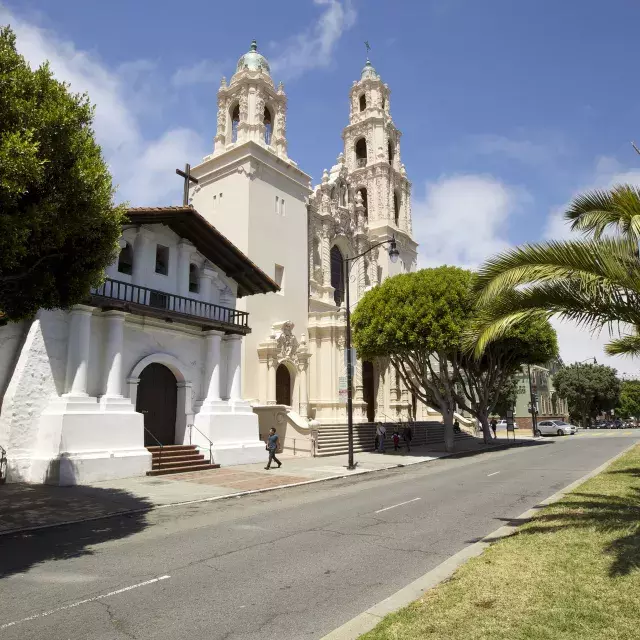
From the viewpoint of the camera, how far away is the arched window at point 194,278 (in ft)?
71.8

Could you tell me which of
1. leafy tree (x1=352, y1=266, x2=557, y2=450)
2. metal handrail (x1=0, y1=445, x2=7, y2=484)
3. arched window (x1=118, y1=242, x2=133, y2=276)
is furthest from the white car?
metal handrail (x1=0, y1=445, x2=7, y2=484)

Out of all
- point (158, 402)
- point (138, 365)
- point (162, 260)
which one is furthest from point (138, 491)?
point (162, 260)

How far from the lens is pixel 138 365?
1859cm

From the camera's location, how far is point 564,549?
6.90 meters

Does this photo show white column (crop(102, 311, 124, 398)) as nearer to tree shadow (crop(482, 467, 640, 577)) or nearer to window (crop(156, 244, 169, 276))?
window (crop(156, 244, 169, 276))

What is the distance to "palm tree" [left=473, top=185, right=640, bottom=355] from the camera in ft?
26.4

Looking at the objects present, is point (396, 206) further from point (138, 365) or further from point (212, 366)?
point (138, 365)

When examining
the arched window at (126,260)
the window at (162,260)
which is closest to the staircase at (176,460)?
the arched window at (126,260)

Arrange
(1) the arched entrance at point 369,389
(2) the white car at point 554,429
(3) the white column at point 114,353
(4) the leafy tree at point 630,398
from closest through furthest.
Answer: (3) the white column at point 114,353
(1) the arched entrance at point 369,389
(2) the white car at point 554,429
(4) the leafy tree at point 630,398

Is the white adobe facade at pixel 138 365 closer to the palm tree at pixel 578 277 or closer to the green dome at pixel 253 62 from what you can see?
the palm tree at pixel 578 277

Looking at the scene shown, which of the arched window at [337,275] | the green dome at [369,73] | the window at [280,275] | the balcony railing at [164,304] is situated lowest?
the balcony railing at [164,304]

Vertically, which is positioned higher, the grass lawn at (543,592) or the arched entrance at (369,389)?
the arched entrance at (369,389)

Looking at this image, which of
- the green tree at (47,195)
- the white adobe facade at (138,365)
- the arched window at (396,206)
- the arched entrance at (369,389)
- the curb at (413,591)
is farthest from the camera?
the arched window at (396,206)

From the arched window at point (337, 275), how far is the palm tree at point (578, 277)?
98.5ft
